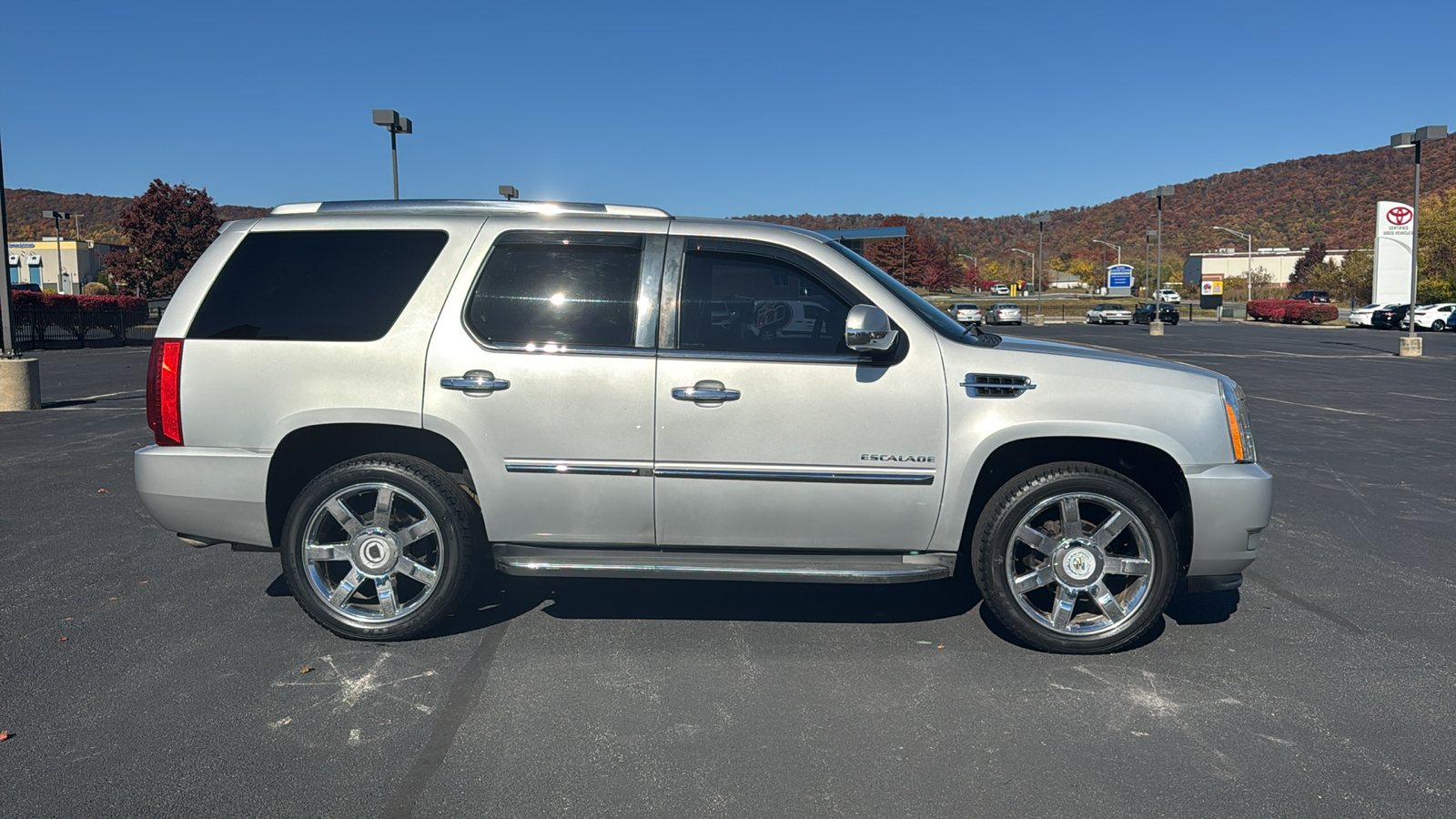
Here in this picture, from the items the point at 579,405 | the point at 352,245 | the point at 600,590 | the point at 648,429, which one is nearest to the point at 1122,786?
the point at 648,429

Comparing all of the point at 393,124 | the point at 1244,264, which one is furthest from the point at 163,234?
the point at 1244,264

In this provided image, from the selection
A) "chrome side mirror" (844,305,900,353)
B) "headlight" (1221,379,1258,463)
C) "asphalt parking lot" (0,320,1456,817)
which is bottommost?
"asphalt parking lot" (0,320,1456,817)

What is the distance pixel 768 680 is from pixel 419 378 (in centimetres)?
200

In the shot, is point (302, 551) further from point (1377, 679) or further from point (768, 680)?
point (1377, 679)

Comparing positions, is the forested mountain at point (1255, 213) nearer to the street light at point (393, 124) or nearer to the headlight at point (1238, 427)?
the street light at point (393, 124)

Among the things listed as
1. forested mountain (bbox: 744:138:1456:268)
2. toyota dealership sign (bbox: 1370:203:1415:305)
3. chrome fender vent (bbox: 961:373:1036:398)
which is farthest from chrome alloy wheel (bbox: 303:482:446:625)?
forested mountain (bbox: 744:138:1456:268)

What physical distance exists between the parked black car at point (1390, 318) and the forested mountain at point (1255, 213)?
→ 7110 cm

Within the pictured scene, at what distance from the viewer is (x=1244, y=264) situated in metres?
127

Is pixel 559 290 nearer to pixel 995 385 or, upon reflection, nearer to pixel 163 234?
pixel 995 385

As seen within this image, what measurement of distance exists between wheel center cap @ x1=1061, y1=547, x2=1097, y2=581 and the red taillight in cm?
401

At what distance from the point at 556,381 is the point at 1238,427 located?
3.00 metres

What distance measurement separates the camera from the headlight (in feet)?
14.9

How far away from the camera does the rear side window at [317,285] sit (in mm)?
4680

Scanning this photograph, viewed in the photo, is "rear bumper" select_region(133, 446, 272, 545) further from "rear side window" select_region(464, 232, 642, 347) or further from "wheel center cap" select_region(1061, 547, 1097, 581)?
"wheel center cap" select_region(1061, 547, 1097, 581)
